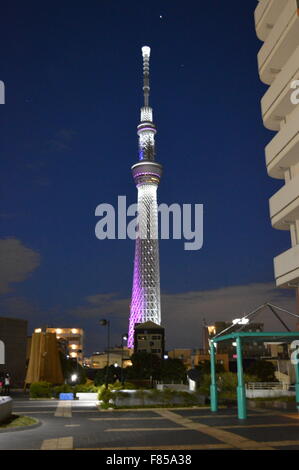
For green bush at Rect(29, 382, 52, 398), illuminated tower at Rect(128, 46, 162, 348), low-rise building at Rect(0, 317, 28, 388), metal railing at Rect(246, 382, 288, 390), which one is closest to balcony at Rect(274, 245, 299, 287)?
metal railing at Rect(246, 382, 288, 390)

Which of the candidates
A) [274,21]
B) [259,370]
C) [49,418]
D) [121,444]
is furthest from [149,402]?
[259,370]

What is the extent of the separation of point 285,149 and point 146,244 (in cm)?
14083

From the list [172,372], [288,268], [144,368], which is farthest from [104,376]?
[288,268]

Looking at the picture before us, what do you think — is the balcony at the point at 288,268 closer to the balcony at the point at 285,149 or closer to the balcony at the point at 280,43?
the balcony at the point at 285,149

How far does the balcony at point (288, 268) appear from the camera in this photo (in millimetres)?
32175

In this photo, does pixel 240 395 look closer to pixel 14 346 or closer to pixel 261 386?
pixel 261 386

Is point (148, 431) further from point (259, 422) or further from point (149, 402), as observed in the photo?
point (149, 402)

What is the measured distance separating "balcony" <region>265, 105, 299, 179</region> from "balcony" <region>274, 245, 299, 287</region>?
630cm

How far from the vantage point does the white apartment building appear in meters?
32.7

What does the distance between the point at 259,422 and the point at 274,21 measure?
3038 centimetres

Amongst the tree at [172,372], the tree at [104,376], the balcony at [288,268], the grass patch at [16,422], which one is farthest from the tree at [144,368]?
the grass patch at [16,422]

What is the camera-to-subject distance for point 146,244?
6841 inches

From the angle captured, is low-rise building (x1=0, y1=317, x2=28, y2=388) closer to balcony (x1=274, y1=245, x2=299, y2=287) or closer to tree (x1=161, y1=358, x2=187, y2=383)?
tree (x1=161, y1=358, x2=187, y2=383)

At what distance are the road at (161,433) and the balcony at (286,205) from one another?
14289 millimetres
